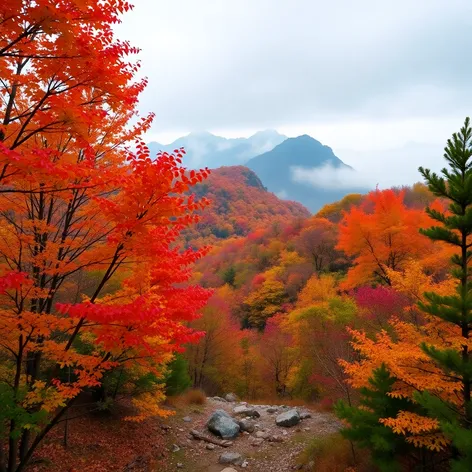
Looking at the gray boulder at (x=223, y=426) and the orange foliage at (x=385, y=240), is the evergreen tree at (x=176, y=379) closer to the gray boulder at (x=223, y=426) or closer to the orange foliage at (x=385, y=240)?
the gray boulder at (x=223, y=426)

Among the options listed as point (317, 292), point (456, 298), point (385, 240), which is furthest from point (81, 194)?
point (317, 292)

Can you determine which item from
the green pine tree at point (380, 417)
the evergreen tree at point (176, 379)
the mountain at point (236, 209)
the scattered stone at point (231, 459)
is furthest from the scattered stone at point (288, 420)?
the mountain at point (236, 209)

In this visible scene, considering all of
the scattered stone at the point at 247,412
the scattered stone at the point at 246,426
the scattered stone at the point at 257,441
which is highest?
the scattered stone at the point at 257,441

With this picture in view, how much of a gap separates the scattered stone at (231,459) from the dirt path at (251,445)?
173 millimetres

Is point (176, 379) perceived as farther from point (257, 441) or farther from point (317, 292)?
point (317, 292)

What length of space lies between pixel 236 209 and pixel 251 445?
80.2 metres

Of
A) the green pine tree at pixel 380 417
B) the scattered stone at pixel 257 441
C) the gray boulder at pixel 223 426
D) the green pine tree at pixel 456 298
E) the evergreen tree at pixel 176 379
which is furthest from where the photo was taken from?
the evergreen tree at pixel 176 379

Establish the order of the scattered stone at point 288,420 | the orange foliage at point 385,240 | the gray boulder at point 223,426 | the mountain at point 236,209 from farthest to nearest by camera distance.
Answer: the mountain at point 236,209 < the orange foliage at point 385,240 < the scattered stone at point 288,420 < the gray boulder at point 223,426

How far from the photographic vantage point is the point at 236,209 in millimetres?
91500

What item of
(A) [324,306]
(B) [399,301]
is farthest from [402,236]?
(B) [399,301]

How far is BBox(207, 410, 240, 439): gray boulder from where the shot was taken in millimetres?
13500

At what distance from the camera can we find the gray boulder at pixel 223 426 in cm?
1350

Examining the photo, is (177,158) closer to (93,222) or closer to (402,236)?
(93,222)

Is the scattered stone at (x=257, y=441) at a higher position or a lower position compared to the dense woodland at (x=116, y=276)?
lower
